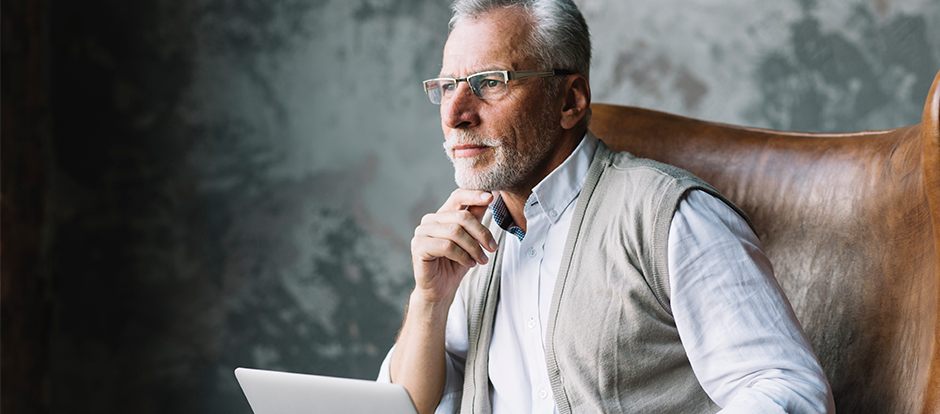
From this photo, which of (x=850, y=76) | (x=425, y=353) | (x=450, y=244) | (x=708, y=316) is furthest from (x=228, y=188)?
(x=850, y=76)

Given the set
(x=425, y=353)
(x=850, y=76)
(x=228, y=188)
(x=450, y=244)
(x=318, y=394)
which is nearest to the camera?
(x=318, y=394)

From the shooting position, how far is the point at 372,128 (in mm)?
2477

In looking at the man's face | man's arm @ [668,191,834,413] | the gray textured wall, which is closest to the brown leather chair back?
man's arm @ [668,191,834,413]

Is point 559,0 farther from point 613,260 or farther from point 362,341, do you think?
point 362,341

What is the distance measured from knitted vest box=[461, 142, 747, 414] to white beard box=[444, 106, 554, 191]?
19 centimetres

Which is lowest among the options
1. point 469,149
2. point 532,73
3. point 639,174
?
point 639,174

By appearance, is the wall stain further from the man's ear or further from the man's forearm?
the man's forearm

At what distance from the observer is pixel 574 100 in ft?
4.54

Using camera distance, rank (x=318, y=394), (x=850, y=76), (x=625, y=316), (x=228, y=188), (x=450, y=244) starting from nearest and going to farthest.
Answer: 1. (x=318, y=394)
2. (x=625, y=316)
3. (x=450, y=244)
4. (x=850, y=76)
5. (x=228, y=188)

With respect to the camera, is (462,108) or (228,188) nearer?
(462,108)

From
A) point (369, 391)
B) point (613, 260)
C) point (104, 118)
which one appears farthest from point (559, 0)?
point (104, 118)

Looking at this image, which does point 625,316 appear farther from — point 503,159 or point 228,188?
point 228,188

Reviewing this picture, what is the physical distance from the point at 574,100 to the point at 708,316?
20.8 inches

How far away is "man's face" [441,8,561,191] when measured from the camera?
4.27 ft
